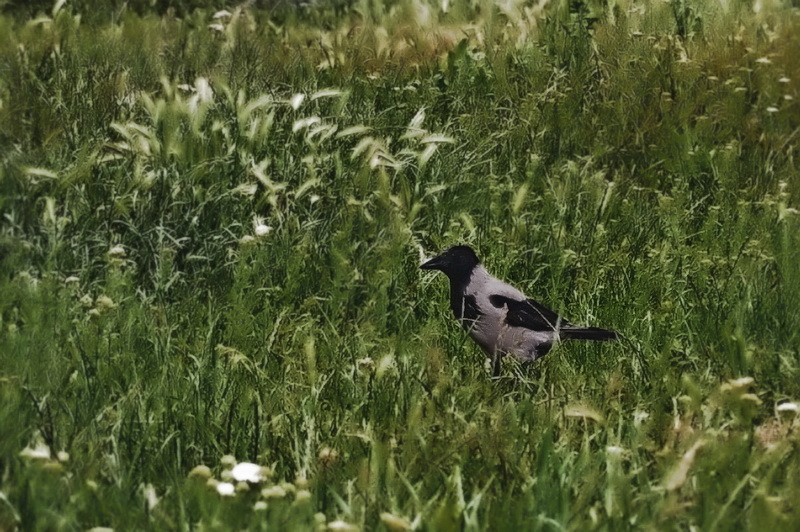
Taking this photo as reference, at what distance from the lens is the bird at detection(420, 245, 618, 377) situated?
360 cm

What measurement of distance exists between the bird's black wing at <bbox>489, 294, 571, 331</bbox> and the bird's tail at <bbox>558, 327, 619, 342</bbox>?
0.13ft

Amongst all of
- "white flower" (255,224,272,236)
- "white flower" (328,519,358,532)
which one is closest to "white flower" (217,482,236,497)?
"white flower" (328,519,358,532)

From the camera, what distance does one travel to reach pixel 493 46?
674 cm

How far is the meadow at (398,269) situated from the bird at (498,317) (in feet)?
0.32

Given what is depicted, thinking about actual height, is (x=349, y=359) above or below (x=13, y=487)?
below

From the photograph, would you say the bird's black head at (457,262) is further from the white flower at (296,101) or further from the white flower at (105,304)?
the white flower at (296,101)

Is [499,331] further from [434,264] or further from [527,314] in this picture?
[434,264]

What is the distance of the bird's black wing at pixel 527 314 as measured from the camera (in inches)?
143

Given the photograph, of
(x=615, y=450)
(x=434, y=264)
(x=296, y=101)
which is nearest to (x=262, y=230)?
(x=434, y=264)

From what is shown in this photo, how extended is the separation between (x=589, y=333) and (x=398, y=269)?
1.00m

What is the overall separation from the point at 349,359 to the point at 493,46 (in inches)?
138

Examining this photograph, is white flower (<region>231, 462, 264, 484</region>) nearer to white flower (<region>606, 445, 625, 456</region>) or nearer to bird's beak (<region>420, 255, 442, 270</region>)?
white flower (<region>606, 445, 625, 456</region>)

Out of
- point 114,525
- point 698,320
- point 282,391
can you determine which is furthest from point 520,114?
point 114,525

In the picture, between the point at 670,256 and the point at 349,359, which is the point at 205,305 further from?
the point at 670,256
